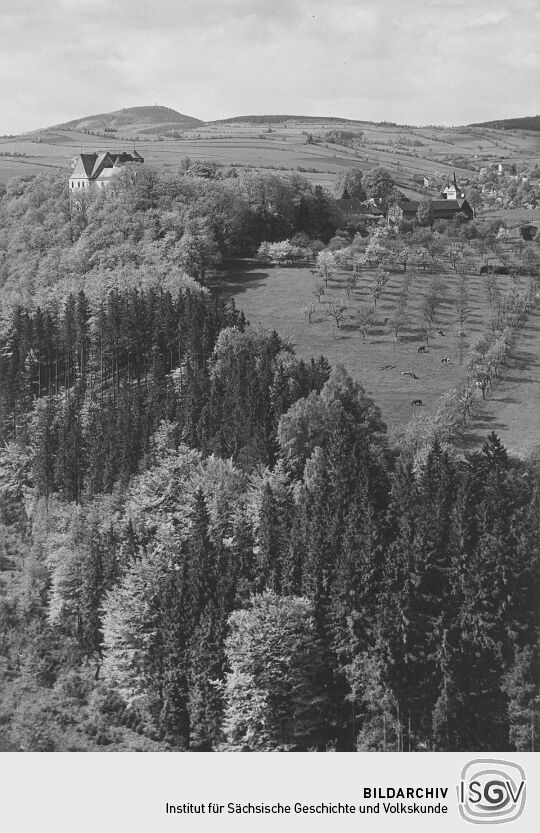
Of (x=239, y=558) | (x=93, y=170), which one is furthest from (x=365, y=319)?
(x=93, y=170)

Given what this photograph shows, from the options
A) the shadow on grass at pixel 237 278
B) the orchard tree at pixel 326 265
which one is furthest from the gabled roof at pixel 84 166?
the orchard tree at pixel 326 265

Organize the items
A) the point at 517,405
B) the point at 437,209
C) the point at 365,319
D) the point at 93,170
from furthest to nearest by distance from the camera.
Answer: the point at 437,209, the point at 93,170, the point at 365,319, the point at 517,405

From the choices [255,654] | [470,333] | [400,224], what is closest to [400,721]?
[255,654]

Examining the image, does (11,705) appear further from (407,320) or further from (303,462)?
(407,320)

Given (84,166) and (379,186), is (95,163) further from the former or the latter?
(379,186)

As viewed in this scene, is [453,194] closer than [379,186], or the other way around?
[379,186]

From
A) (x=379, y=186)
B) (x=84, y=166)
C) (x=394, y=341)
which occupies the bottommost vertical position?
(x=394, y=341)
